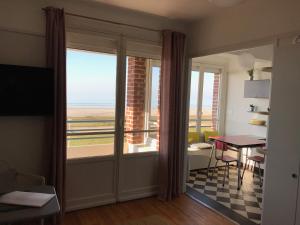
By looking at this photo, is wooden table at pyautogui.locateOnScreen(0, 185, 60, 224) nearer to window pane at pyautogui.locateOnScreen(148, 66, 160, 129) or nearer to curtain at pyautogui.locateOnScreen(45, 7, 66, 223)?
curtain at pyautogui.locateOnScreen(45, 7, 66, 223)

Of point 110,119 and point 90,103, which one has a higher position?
point 90,103

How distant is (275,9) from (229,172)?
11.5 feet

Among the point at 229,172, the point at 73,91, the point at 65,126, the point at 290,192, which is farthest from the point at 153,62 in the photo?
the point at 229,172

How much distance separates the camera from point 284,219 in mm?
2412

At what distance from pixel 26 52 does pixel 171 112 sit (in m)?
2.03

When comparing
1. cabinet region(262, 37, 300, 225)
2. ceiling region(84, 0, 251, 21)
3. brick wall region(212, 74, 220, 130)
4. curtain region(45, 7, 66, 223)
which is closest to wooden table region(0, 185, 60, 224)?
curtain region(45, 7, 66, 223)

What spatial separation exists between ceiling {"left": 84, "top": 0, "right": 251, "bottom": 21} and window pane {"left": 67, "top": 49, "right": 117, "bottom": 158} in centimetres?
69

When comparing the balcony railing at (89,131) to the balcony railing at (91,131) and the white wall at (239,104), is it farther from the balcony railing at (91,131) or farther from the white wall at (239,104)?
the white wall at (239,104)

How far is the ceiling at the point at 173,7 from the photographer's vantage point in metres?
2.87

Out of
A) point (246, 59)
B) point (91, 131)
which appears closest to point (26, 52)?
point (91, 131)

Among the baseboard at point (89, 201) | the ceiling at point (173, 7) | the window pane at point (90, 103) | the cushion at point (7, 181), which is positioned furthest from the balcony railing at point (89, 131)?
the ceiling at point (173, 7)

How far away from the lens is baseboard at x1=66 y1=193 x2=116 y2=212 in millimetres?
3119

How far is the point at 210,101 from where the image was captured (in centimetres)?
566

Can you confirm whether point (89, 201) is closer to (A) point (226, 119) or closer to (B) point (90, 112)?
(B) point (90, 112)
